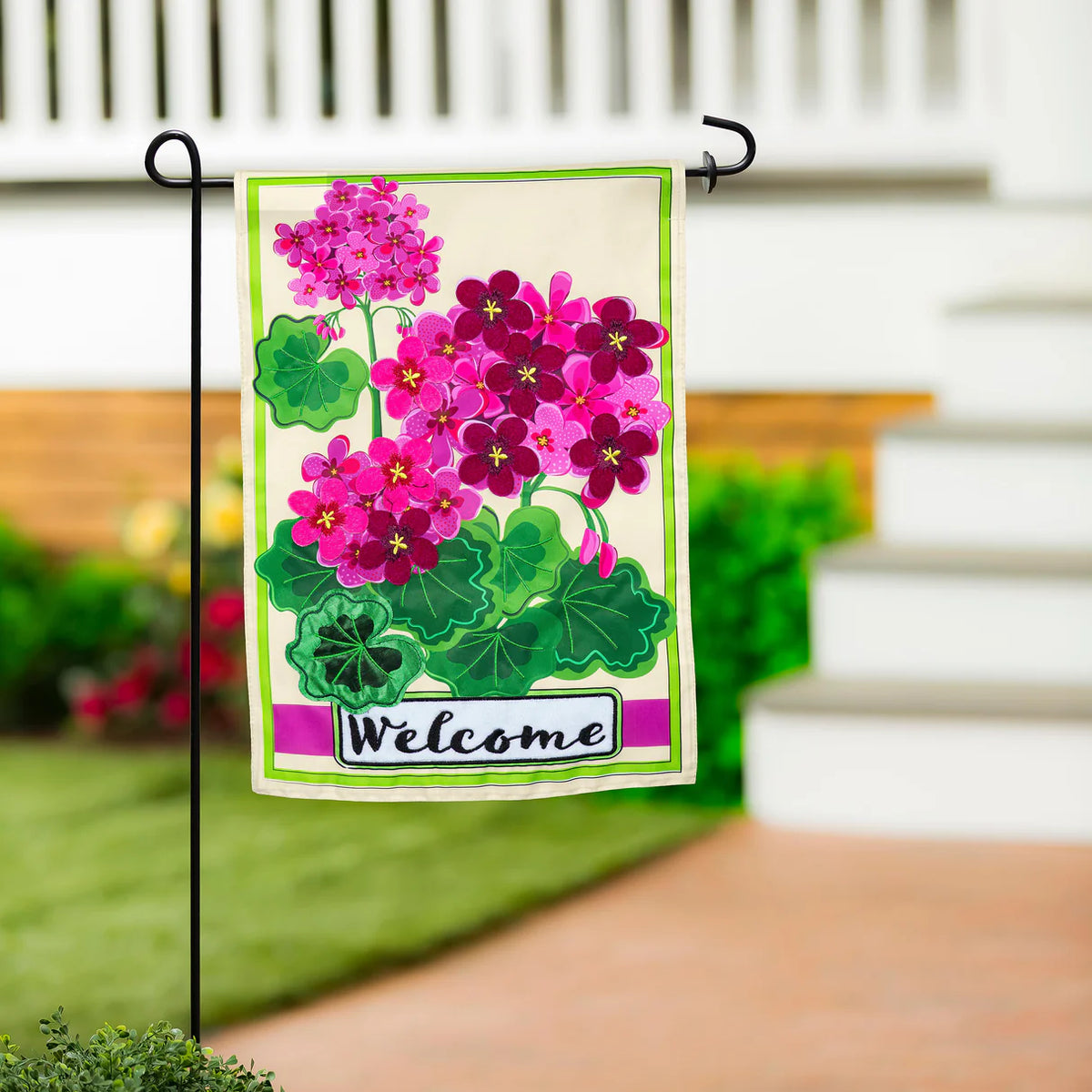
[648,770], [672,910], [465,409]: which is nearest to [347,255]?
[465,409]

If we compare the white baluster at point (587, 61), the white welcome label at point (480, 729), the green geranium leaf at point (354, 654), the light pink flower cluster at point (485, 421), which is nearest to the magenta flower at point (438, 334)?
the light pink flower cluster at point (485, 421)

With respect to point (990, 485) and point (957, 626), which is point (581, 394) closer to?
point (957, 626)

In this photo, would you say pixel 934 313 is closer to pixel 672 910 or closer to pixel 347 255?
pixel 672 910

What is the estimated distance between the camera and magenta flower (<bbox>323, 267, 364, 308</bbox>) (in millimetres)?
1944

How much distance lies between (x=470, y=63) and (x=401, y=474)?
120 inches

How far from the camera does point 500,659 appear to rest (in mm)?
1946

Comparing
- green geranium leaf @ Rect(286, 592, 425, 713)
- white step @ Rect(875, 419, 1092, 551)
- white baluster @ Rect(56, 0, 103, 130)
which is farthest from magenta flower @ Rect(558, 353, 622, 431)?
white baluster @ Rect(56, 0, 103, 130)

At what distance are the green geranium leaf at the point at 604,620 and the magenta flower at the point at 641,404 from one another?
0.59ft

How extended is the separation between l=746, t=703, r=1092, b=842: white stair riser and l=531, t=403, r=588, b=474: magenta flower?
60.4 inches

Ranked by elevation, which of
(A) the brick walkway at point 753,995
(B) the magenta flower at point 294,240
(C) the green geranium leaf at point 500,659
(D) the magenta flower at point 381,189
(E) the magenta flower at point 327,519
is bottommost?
(A) the brick walkway at point 753,995

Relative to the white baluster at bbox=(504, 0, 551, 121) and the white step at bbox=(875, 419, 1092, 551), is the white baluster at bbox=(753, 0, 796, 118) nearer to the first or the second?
the white baluster at bbox=(504, 0, 551, 121)

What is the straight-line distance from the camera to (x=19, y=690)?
528cm

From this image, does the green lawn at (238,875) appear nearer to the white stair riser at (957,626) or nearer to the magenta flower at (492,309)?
the white stair riser at (957,626)

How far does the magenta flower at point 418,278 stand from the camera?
1.94 metres
